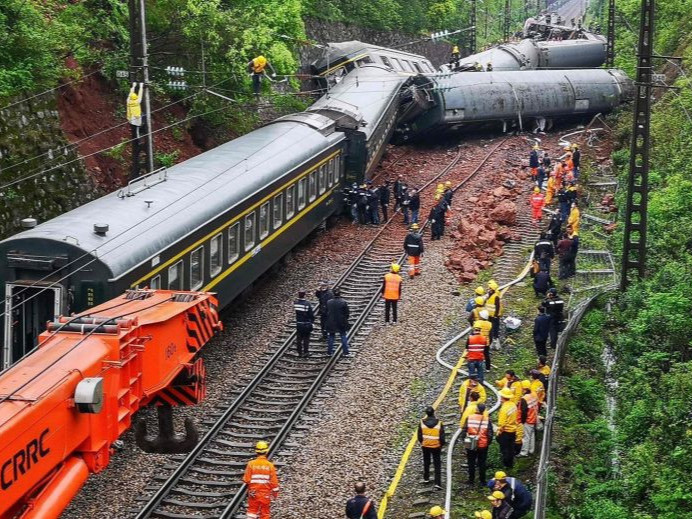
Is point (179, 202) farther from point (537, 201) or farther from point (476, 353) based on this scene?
point (537, 201)

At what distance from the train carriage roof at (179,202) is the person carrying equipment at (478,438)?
5.54m

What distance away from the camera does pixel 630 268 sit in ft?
79.2

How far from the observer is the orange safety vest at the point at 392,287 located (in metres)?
21.1

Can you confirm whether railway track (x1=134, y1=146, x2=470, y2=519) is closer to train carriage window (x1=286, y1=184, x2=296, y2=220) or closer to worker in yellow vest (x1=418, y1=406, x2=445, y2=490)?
train carriage window (x1=286, y1=184, x2=296, y2=220)

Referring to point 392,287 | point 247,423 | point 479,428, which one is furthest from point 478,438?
point 392,287

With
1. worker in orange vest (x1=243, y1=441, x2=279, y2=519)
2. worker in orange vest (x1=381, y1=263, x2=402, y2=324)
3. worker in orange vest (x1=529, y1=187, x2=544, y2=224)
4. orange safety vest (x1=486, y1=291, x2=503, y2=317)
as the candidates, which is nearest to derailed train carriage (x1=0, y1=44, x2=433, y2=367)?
worker in orange vest (x1=381, y1=263, x2=402, y2=324)

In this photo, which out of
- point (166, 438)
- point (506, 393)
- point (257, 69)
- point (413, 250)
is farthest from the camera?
point (257, 69)

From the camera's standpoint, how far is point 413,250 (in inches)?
955

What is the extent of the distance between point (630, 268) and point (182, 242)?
1128 cm

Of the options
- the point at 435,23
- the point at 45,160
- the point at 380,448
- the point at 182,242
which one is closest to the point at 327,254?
the point at 45,160

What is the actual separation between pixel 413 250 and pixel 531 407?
30.0 feet

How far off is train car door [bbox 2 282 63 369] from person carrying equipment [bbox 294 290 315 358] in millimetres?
5349

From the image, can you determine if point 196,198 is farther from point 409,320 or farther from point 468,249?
point 468,249

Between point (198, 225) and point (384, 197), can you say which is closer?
point (198, 225)
